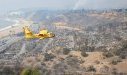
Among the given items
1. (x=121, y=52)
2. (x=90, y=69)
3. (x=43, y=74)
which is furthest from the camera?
(x=121, y=52)

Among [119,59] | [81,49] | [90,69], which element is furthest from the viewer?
[81,49]

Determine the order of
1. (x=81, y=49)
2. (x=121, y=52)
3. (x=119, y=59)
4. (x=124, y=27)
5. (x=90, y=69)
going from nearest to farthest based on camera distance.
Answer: (x=90, y=69), (x=119, y=59), (x=121, y=52), (x=81, y=49), (x=124, y=27)

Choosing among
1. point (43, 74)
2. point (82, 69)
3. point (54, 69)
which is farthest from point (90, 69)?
point (43, 74)

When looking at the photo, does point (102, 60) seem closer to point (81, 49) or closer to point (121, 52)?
point (121, 52)

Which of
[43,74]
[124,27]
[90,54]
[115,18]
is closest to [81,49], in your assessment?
[90,54]

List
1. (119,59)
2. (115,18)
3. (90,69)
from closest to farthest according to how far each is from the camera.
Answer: (90,69) < (119,59) < (115,18)

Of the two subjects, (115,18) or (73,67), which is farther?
(115,18)

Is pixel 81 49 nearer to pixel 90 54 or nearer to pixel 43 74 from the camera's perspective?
pixel 90 54

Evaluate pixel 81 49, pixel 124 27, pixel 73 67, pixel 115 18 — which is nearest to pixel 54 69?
pixel 73 67

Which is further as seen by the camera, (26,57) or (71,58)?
(26,57)
